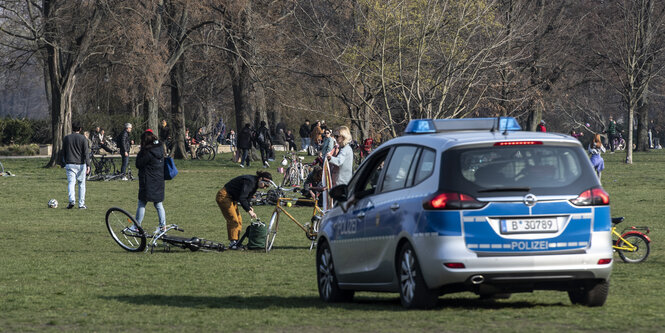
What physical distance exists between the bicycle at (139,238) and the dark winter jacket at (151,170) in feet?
2.98

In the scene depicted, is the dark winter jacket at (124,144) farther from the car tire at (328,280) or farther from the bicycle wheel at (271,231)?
the car tire at (328,280)

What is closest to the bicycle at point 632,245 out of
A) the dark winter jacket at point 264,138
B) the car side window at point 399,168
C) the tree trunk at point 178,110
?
the car side window at point 399,168

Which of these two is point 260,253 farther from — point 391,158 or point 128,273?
point 391,158

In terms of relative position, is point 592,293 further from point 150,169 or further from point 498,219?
point 150,169

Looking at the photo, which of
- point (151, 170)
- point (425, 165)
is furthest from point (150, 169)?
point (425, 165)

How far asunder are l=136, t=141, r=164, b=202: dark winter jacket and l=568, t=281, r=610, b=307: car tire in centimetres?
946

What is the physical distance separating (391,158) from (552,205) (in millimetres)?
1745

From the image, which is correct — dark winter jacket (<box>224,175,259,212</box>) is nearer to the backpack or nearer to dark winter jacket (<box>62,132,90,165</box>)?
the backpack

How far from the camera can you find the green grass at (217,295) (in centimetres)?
888

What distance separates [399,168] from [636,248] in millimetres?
6545

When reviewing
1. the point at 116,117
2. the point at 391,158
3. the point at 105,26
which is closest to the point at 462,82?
the point at 105,26

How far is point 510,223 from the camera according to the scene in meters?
8.80

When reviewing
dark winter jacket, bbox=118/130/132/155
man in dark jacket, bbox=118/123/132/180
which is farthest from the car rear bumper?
dark winter jacket, bbox=118/130/132/155

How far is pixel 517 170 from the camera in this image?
8906 millimetres
